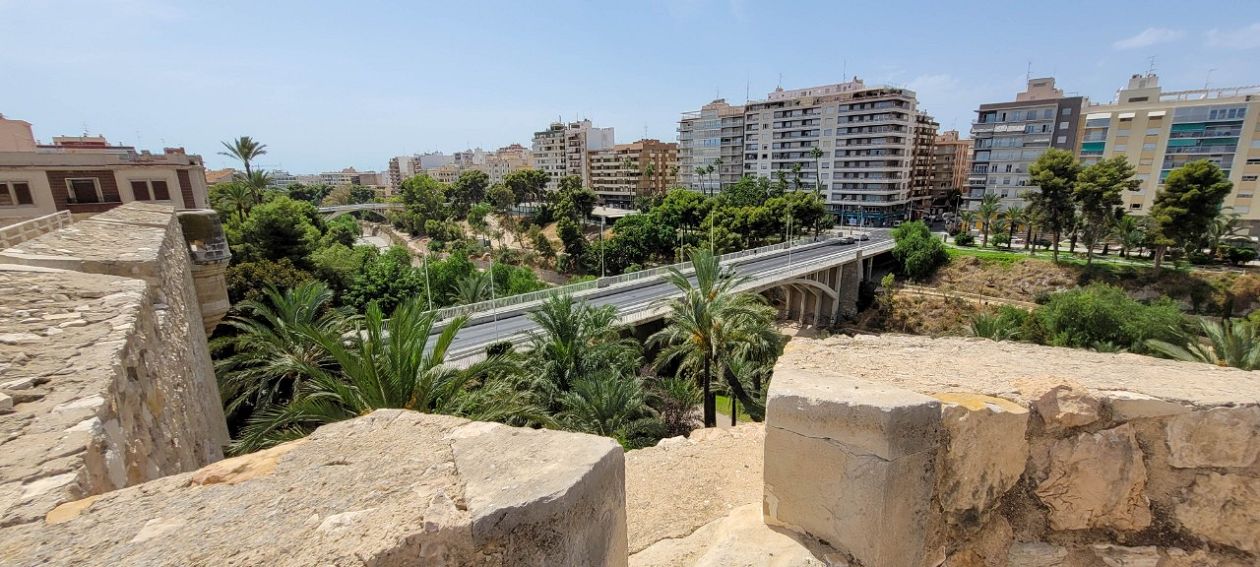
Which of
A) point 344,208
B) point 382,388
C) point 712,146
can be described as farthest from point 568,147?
point 382,388

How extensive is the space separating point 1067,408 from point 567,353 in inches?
411

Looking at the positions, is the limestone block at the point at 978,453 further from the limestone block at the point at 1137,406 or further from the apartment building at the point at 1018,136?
the apartment building at the point at 1018,136

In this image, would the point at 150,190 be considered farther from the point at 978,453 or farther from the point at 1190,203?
the point at 1190,203

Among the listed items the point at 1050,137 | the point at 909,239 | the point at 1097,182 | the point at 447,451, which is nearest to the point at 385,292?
the point at 447,451

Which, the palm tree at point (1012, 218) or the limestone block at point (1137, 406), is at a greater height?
the limestone block at point (1137, 406)

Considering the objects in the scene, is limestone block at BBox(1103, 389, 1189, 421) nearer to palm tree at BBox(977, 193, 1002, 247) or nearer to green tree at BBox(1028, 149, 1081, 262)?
green tree at BBox(1028, 149, 1081, 262)

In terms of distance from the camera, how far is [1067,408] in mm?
4539

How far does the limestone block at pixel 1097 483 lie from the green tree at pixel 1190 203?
35615 millimetres

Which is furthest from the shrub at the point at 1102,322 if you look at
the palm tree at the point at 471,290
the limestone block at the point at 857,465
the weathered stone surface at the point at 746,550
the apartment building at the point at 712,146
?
the apartment building at the point at 712,146

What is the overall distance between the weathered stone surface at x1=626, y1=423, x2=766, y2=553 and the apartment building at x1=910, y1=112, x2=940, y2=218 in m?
64.3

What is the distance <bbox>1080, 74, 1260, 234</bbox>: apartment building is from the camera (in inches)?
1539

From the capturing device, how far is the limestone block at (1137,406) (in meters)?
4.47

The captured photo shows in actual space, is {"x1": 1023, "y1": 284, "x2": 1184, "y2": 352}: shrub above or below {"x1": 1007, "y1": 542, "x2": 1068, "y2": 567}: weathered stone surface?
below

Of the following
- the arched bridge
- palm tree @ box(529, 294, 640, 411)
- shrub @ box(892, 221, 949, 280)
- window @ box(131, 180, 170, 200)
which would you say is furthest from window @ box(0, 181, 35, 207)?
the arched bridge
